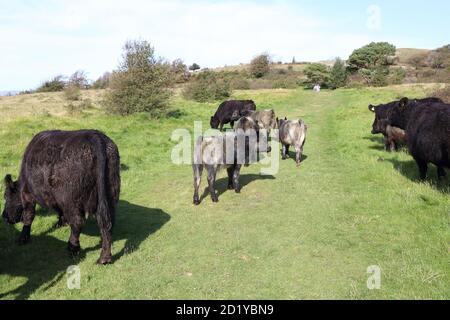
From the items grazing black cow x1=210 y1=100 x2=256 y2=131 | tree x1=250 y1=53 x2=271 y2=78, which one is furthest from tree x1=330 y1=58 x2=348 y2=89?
Answer: grazing black cow x1=210 y1=100 x2=256 y2=131

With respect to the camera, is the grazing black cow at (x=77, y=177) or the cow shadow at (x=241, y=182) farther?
the cow shadow at (x=241, y=182)

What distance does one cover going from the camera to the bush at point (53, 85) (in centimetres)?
4244

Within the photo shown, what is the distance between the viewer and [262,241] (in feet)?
21.8

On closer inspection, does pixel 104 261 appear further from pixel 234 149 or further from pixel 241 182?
pixel 241 182

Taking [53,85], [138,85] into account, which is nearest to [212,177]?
[138,85]

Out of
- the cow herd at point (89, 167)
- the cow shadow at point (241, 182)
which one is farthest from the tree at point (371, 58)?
the cow herd at point (89, 167)

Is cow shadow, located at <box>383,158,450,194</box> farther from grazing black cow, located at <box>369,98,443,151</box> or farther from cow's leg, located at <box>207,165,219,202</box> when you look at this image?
cow's leg, located at <box>207,165,219,202</box>

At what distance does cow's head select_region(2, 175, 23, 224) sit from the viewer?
6.85m

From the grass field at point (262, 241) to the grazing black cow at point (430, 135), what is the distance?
0.73 m

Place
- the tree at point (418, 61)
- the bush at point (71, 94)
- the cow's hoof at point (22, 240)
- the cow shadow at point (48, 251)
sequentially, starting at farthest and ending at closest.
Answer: the tree at point (418, 61) → the bush at point (71, 94) → the cow's hoof at point (22, 240) → the cow shadow at point (48, 251)

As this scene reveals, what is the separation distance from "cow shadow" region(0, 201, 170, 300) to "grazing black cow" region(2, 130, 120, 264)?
41 centimetres

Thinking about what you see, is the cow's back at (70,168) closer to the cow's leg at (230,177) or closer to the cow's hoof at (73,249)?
the cow's hoof at (73,249)

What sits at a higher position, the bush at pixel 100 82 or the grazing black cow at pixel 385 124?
the bush at pixel 100 82
